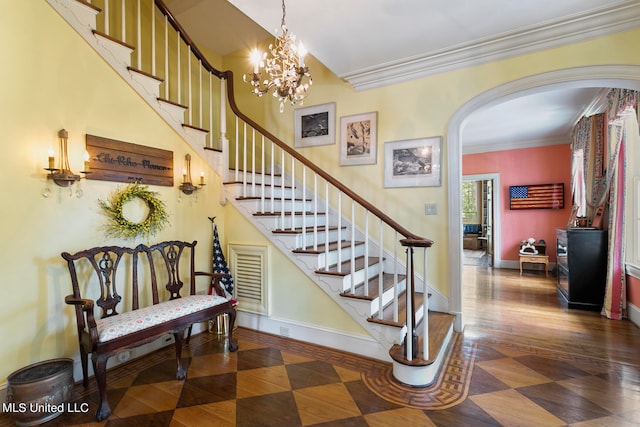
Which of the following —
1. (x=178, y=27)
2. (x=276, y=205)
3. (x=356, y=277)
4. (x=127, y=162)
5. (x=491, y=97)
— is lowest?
(x=356, y=277)

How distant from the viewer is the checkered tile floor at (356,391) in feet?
6.38

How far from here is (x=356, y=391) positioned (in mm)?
2246

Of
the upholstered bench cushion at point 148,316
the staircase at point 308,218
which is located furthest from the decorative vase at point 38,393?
the staircase at point 308,218

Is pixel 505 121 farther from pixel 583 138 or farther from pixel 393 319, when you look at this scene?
pixel 393 319

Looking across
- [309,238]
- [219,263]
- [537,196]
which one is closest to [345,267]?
[309,238]

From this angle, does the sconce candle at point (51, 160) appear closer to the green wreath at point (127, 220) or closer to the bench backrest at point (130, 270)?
the green wreath at point (127, 220)

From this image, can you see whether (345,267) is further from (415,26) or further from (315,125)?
(415,26)

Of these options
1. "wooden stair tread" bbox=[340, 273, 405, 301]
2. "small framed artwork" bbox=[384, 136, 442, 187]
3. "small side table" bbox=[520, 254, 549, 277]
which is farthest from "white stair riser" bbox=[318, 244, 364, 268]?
"small side table" bbox=[520, 254, 549, 277]

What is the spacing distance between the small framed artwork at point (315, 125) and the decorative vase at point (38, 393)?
3451mm

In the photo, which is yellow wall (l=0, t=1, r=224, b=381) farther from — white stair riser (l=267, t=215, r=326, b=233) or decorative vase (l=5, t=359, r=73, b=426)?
white stair riser (l=267, t=215, r=326, b=233)

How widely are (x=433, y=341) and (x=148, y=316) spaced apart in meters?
2.43

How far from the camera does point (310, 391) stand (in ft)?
7.39

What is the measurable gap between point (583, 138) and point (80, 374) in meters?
7.35

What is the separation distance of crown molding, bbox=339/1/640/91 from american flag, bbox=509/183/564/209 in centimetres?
474
